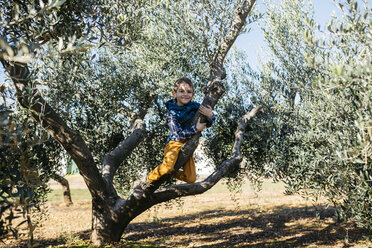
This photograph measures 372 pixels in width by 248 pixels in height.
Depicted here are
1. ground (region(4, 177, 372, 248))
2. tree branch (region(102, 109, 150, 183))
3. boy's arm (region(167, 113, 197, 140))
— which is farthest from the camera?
ground (region(4, 177, 372, 248))

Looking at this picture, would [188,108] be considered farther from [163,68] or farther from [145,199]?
[163,68]

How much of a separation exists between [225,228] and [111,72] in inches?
328

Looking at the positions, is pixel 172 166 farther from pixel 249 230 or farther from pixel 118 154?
pixel 249 230

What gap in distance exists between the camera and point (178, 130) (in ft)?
16.8

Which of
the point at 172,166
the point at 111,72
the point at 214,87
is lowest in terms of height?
the point at 172,166

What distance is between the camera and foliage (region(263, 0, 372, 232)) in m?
4.01

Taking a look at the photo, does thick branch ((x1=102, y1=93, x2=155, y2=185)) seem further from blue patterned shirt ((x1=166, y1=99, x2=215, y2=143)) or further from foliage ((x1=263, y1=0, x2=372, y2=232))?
A: foliage ((x1=263, y1=0, x2=372, y2=232))

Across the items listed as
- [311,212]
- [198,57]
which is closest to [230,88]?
[198,57]

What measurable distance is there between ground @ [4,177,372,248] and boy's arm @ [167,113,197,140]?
120 inches

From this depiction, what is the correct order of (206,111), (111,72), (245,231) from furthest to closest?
(245,231), (111,72), (206,111)

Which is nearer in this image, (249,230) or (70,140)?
(70,140)

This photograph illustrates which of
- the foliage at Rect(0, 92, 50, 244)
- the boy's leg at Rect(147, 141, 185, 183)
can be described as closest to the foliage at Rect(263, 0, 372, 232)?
the boy's leg at Rect(147, 141, 185, 183)

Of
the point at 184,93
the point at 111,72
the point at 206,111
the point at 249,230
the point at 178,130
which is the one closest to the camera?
the point at 206,111

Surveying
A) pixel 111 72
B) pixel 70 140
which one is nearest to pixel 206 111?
pixel 70 140
